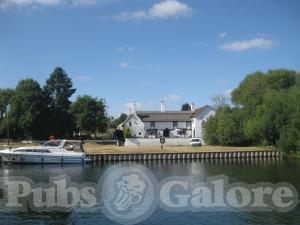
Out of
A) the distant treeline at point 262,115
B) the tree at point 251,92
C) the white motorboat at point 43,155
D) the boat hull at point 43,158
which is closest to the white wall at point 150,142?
the distant treeline at point 262,115

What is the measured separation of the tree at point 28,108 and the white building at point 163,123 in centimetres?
2320

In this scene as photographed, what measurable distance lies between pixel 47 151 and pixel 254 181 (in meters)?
32.9

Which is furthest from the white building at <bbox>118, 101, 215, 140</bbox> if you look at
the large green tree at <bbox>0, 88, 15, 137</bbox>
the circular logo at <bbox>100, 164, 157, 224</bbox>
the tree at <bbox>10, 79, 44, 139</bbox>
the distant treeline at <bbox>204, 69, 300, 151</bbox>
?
the circular logo at <bbox>100, 164, 157, 224</bbox>

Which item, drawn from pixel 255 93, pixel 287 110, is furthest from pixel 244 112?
pixel 287 110

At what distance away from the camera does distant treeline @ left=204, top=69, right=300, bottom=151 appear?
78.0m

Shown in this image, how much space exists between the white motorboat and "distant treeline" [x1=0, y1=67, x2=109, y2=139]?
32.5 meters

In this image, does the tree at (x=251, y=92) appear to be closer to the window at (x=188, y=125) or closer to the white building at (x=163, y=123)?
the white building at (x=163, y=123)

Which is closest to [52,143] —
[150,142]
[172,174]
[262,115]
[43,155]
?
[43,155]

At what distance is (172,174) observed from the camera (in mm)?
55469

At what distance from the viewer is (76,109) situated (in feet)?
348

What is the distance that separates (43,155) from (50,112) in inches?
1518

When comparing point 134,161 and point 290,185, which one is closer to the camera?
point 290,185

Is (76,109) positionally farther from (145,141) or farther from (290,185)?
(290,185)

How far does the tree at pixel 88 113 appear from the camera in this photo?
104562mm
